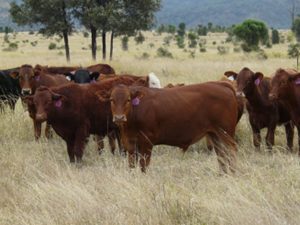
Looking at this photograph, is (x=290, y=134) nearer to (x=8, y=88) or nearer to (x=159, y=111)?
(x=159, y=111)

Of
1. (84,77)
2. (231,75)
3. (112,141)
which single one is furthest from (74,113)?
(231,75)

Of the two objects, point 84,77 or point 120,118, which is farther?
point 84,77

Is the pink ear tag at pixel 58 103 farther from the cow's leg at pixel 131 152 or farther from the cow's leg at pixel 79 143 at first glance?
the cow's leg at pixel 131 152

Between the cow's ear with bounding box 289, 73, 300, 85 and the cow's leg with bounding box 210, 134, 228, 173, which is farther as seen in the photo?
the cow's ear with bounding box 289, 73, 300, 85

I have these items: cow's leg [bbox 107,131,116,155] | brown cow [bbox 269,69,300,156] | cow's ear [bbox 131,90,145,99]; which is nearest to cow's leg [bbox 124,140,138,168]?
cow's ear [bbox 131,90,145,99]

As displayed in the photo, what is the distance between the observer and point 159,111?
7887 mm

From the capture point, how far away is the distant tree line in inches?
1248

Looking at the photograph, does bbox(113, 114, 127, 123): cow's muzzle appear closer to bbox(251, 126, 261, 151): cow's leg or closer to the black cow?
bbox(251, 126, 261, 151): cow's leg

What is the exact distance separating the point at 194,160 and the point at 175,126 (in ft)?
3.92

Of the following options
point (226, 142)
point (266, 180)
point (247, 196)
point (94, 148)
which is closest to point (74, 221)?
point (247, 196)

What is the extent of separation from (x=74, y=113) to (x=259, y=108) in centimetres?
336

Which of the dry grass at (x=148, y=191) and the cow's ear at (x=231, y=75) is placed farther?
the cow's ear at (x=231, y=75)

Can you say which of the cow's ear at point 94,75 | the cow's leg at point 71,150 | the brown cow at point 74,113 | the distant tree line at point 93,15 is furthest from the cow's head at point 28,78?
the distant tree line at point 93,15

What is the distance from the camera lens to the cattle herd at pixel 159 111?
782 centimetres
